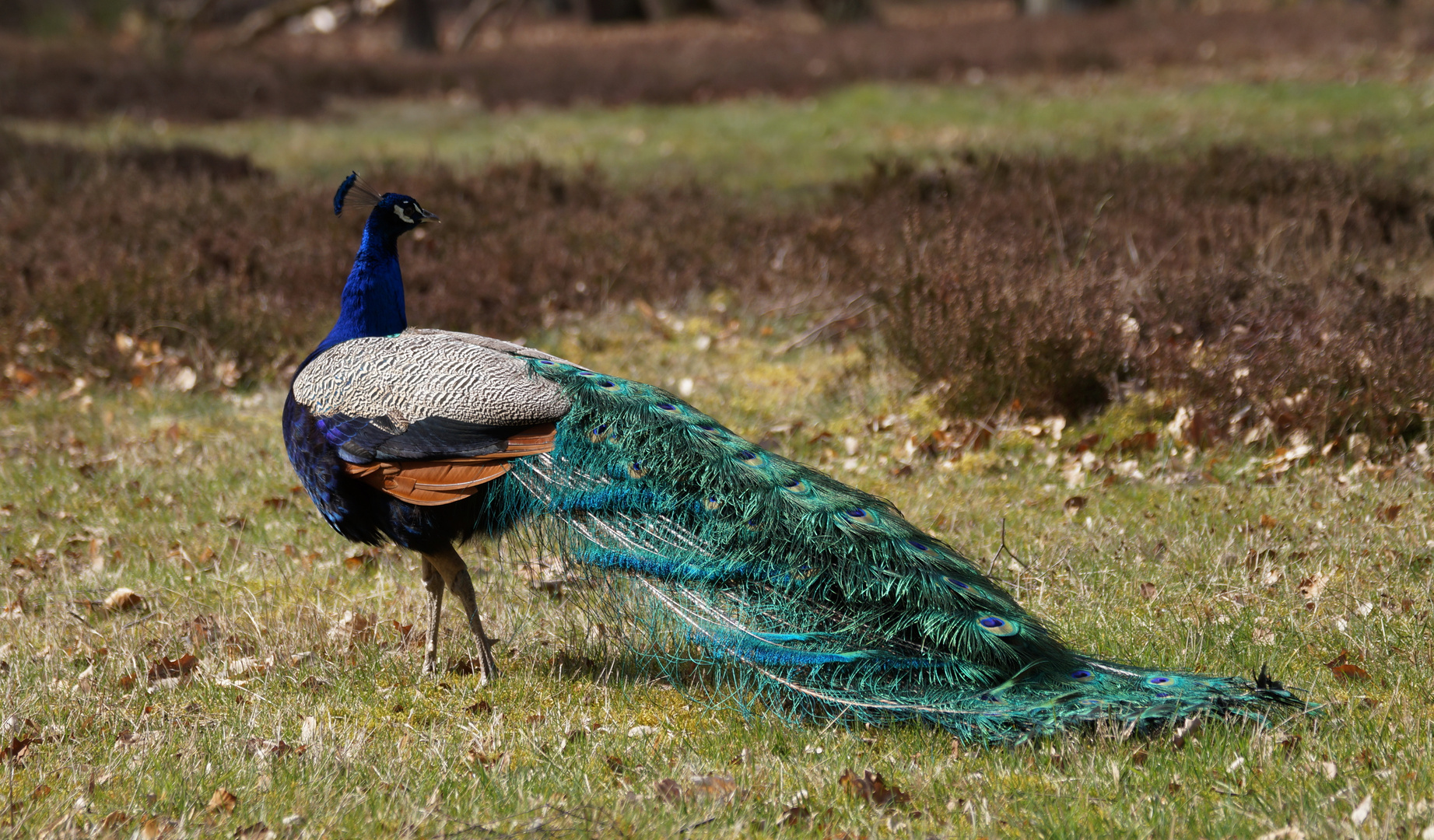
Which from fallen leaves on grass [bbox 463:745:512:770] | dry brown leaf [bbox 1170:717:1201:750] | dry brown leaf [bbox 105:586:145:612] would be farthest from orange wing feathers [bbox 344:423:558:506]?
dry brown leaf [bbox 1170:717:1201:750]

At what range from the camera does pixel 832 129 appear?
1473 centimetres

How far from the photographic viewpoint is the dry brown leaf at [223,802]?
10.9 feet

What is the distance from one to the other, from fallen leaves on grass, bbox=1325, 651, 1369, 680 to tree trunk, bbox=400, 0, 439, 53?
2387cm

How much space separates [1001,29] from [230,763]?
21.0 m

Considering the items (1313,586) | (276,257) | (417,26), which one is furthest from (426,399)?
(417,26)

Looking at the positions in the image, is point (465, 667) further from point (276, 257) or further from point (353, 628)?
point (276, 257)

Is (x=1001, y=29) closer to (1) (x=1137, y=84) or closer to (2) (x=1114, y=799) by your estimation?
(1) (x=1137, y=84)

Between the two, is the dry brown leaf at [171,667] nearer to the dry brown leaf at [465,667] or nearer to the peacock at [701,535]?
the peacock at [701,535]

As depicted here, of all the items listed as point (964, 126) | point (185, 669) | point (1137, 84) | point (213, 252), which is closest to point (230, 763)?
point (185, 669)

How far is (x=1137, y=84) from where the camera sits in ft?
54.2

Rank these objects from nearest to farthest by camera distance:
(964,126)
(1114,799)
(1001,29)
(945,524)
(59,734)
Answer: (1114,799) < (59,734) < (945,524) < (964,126) < (1001,29)

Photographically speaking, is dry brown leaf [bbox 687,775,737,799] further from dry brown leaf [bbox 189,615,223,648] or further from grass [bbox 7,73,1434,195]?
grass [bbox 7,73,1434,195]

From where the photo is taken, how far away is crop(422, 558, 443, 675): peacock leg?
4336 mm

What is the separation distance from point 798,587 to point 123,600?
2.86m
